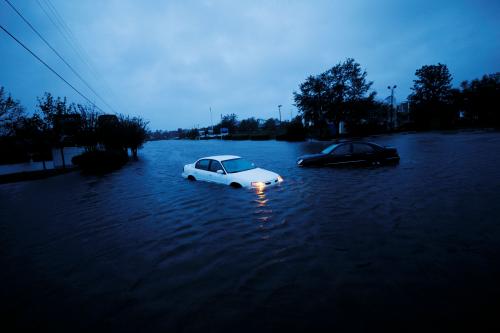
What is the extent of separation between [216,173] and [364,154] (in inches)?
307

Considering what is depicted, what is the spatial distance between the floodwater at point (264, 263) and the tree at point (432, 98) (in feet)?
166

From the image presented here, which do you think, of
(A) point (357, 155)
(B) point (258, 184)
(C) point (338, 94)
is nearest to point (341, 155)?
(A) point (357, 155)

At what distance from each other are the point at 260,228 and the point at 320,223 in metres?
1.38

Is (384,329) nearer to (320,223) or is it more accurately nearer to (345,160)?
(320,223)

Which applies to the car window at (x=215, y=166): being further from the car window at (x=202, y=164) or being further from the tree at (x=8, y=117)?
the tree at (x=8, y=117)

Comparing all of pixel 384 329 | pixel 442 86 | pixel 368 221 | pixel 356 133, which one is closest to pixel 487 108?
pixel 442 86

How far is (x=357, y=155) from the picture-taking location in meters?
12.4

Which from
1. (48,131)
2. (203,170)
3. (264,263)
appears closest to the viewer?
(264,263)

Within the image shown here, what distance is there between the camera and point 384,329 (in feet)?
8.06

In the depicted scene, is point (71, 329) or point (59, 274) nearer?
point (71, 329)

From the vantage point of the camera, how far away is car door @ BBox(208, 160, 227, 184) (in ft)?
30.5

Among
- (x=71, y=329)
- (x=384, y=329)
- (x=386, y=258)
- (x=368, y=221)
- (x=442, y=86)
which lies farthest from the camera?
(x=442, y=86)

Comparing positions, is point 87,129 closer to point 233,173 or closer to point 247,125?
point 233,173

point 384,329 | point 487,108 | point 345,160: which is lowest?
point 384,329
